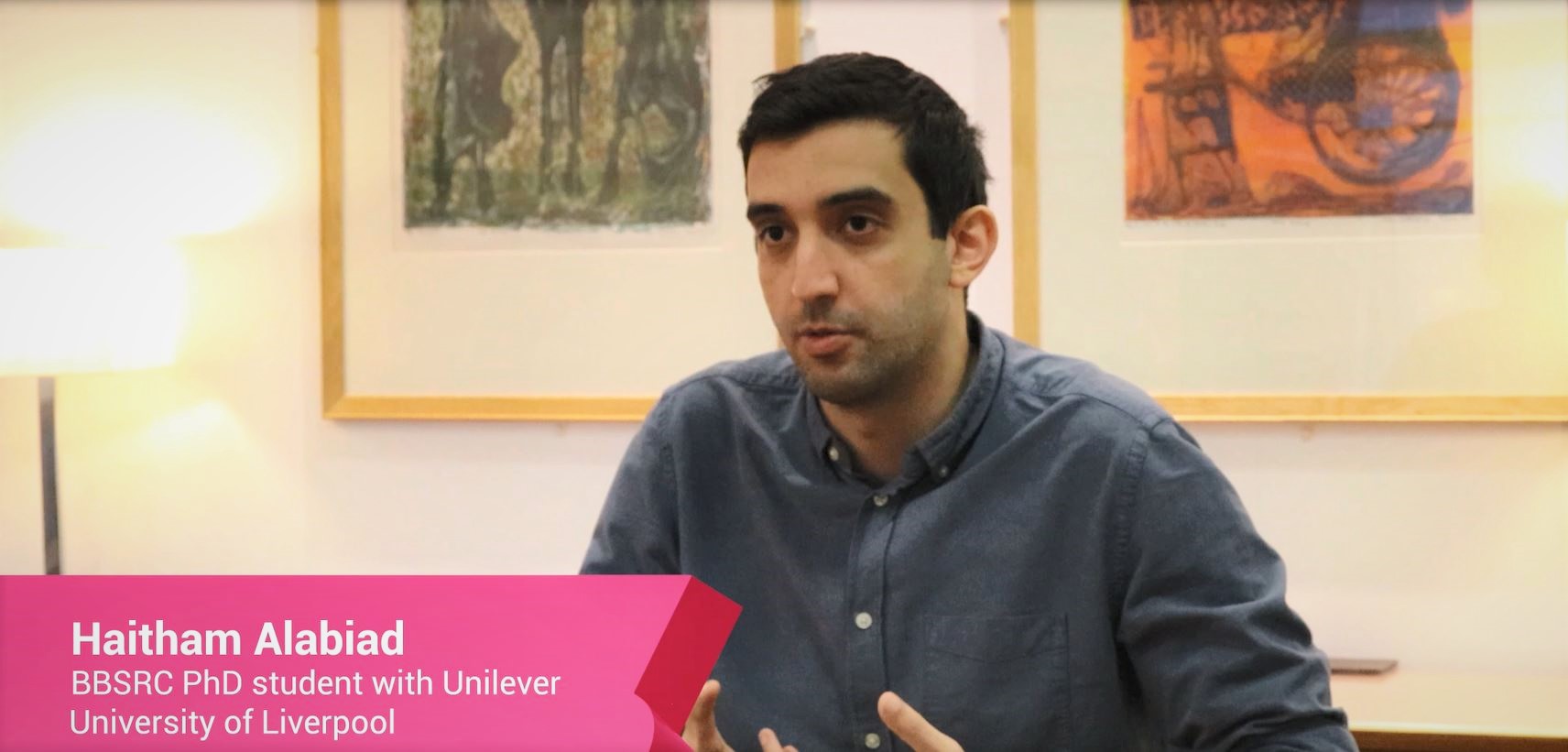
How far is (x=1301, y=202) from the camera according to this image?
80.4 inches

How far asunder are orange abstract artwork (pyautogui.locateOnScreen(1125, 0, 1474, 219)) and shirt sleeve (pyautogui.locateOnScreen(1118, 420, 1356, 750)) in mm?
891

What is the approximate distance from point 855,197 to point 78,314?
140 centimetres

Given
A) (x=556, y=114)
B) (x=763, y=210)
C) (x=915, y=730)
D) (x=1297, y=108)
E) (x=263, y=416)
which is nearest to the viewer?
(x=915, y=730)

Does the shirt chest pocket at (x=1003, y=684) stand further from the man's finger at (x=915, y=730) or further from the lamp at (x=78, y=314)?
the lamp at (x=78, y=314)

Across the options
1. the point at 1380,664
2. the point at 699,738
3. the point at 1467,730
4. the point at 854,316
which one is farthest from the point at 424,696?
the point at 1380,664

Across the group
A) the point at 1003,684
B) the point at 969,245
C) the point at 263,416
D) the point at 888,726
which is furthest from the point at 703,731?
the point at 263,416

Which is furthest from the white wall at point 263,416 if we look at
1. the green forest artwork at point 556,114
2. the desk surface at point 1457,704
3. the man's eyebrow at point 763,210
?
the man's eyebrow at point 763,210

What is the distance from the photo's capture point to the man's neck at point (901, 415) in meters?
1.38

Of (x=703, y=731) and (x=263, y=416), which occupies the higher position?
(x=263, y=416)

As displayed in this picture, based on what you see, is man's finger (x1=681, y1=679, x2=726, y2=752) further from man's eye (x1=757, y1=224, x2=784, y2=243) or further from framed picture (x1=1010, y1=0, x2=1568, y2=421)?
framed picture (x1=1010, y1=0, x2=1568, y2=421)

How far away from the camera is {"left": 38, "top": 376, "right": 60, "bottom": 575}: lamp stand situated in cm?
229

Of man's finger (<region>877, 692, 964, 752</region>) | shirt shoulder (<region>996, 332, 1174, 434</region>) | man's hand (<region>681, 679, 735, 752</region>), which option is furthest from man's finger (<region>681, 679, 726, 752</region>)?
shirt shoulder (<region>996, 332, 1174, 434</region>)

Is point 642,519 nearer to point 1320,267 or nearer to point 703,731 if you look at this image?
point 703,731

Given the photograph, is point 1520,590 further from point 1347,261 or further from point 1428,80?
point 1428,80
